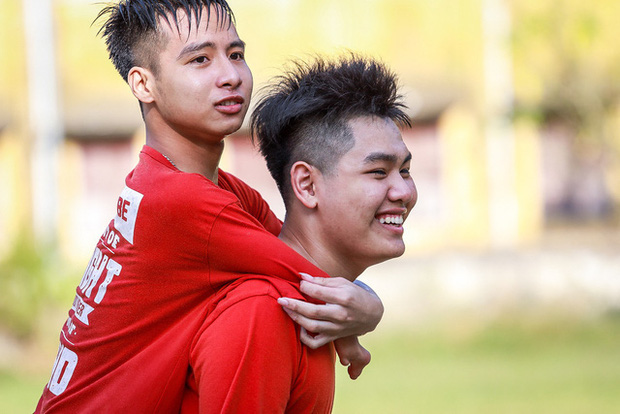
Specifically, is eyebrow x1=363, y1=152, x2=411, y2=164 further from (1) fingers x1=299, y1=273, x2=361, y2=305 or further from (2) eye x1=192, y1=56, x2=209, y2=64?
(2) eye x1=192, y1=56, x2=209, y2=64

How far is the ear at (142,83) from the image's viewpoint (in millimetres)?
2766

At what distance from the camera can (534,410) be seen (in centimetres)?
948

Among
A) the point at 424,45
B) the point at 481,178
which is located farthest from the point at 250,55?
the point at 481,178

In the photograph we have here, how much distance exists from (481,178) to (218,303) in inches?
607

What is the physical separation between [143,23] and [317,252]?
33.8 inches

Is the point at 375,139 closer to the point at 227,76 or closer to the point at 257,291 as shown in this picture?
the point at 227,76

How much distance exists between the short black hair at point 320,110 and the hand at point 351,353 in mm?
463

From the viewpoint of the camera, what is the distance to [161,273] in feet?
8.30

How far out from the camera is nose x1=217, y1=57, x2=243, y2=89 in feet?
8.84

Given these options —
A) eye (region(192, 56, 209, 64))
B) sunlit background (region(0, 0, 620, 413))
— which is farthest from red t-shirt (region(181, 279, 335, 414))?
sunlit background (region(0, 0, 620, 413))

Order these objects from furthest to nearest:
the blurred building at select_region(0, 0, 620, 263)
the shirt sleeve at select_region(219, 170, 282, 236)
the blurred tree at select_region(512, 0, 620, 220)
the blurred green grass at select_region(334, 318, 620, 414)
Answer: the blurred building at select_region(0, 0, 620, 263) → the blurred tree at select_region(512, 0, 620, 220) → the blurred green grass at select_region(334, 318, 620, 414) → the shirt sleeve at select_region(219, 170, 282, 236)

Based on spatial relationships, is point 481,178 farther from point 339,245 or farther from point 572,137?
point 339,245

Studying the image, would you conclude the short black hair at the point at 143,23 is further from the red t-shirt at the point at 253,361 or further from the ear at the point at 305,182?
the red t-shirt at the point at 253,361

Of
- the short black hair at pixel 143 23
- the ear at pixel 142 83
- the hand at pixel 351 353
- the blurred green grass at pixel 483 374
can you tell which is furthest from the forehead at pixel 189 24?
the blurred green grass at pixel 483 374
